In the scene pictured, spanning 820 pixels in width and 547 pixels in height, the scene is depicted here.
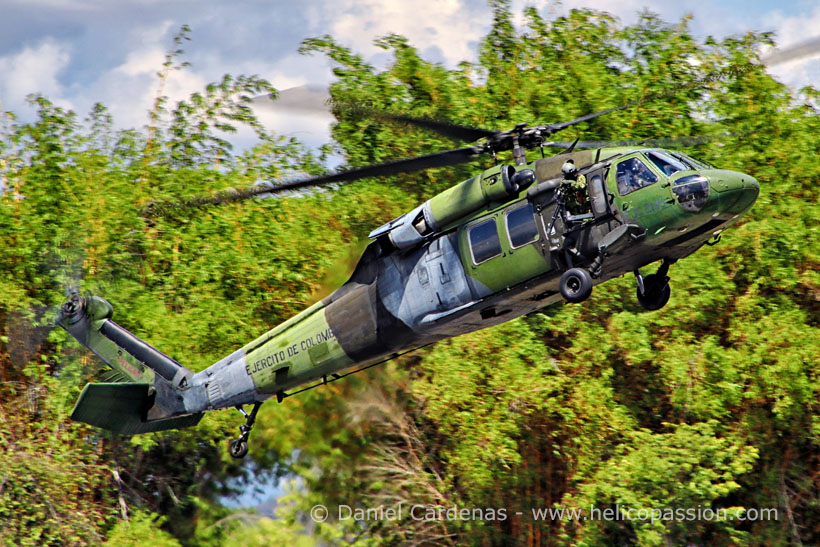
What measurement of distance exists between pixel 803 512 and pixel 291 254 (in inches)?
508

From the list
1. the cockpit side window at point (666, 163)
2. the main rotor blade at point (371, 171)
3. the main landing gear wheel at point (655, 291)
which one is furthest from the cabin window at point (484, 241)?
the cockpit side window at point (666, 163)

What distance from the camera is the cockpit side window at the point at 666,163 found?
34.7 ft

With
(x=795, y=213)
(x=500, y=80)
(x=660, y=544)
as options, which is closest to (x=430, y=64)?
(x=500, y=80)

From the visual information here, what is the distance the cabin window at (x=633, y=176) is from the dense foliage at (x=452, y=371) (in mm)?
6849

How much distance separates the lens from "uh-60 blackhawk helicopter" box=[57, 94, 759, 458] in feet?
34.4

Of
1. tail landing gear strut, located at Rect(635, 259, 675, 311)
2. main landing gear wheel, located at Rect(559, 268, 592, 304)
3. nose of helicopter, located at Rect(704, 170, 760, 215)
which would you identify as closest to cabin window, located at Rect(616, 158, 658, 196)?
nose of helicopter, located at Rect(704, 170, 760, 215)

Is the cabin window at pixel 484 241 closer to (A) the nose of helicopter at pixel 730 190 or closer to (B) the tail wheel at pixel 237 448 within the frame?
(A) the nose of helicopter at pixel 730 190

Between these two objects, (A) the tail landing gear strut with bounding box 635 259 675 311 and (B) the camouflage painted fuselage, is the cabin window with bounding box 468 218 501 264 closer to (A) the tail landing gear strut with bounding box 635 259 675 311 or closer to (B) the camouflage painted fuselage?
(B) the camouflage painted fuselage

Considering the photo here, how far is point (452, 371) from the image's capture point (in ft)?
61.8

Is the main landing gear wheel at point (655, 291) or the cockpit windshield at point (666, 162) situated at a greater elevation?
the cockpit windshield at point (666, 162)

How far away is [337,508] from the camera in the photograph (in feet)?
65.7

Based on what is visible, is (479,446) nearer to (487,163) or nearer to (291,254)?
(291,254)

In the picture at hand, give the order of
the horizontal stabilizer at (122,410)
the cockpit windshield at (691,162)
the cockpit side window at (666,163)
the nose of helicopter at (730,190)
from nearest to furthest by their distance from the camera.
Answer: the nose of helicopter at (730,190) → the cockpit side window at (666,163) → the cockpit windshield at (691,162) → the horizontal stabilizer at (122,410)

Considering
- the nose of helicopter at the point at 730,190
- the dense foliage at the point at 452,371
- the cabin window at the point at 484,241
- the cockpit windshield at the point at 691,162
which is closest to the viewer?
Result: the nose of helicopter at the point at 730,190
